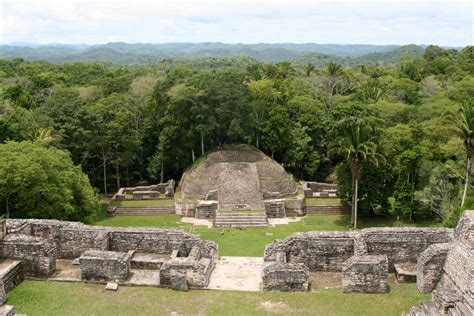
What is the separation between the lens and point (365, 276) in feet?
52.9

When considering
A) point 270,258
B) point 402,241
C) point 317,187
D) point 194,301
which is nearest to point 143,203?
point 317,187

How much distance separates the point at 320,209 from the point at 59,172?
17.0 metres

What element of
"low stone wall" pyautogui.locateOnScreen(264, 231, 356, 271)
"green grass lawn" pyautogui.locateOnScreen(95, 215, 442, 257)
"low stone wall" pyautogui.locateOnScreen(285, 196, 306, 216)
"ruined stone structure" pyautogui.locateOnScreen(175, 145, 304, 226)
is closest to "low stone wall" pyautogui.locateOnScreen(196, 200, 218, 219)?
"ruined stone structure" pyautogui.locateOnScreen(175, 145, 304, 226)

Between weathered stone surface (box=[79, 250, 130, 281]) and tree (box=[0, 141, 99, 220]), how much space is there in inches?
307

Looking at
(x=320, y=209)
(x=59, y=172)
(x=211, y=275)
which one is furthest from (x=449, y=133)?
(x=59, y=172)

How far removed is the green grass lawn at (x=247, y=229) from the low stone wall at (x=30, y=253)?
7.69 m

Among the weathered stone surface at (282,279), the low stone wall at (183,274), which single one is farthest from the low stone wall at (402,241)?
the low stone wall at (183,274)

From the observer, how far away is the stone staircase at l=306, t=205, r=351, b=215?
107 feet

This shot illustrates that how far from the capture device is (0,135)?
107ft

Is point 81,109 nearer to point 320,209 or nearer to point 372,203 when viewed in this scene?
point 320,209

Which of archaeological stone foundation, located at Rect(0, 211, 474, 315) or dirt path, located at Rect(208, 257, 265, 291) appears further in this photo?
dirt path, located at Rect(208, 257, 265, 291)

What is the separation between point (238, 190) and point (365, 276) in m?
16.6

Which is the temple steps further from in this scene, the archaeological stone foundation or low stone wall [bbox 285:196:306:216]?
the archaeological stone foundation

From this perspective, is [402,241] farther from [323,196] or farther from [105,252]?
[323,196]
